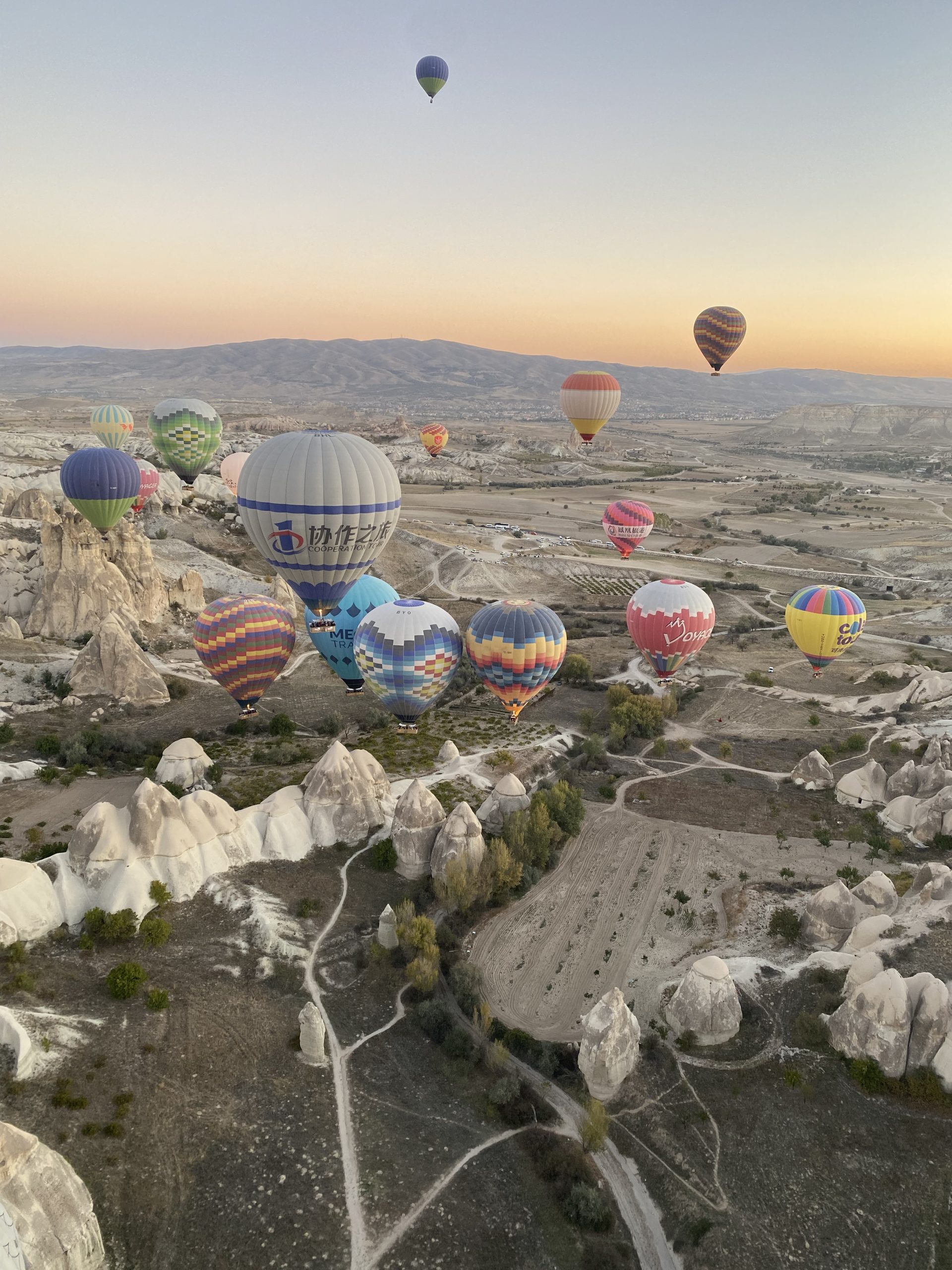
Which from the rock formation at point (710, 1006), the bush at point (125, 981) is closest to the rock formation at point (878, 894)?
the rock formation at point (710, 1006)

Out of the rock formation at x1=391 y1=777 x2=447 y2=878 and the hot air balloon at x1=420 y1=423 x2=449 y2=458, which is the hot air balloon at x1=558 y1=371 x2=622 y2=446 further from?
the hot air balloon at x1=420 y1=423 x2=449 y2=458

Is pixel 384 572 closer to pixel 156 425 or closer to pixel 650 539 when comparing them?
pixel 156 425

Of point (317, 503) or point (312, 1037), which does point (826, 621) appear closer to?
point (317, 503)

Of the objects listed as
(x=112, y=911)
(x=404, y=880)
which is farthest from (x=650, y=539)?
(x=112, y=911)

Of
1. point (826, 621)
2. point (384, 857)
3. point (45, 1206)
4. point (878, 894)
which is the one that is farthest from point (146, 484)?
point (878, 894)

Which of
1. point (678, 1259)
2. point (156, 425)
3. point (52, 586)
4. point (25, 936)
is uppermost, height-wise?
point (156, 425)

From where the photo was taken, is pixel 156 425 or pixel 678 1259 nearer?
pixel 678 1259
